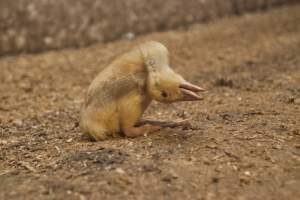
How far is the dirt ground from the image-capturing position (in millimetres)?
2824

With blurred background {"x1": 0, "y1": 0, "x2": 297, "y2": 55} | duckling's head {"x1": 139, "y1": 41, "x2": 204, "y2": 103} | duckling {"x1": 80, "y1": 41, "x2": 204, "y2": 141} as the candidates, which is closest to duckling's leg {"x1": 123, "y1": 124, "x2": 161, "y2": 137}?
duckling {"x1": 80, "y1": 41, "x2": 204, "y2": 141}

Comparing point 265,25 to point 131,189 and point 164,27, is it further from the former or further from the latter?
point 131,189

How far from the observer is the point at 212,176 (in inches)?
114

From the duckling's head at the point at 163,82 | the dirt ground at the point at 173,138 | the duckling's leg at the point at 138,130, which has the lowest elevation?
the dirt ground at the point at 173,138

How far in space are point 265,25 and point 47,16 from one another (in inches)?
115

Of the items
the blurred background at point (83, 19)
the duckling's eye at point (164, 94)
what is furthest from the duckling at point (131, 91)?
the blurred background at point (83, 19)

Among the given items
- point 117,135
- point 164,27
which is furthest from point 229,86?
point 164,27

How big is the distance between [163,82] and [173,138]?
0.38 m

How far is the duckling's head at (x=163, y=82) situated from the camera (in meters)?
3.20

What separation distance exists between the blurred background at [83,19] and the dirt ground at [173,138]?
390 mm

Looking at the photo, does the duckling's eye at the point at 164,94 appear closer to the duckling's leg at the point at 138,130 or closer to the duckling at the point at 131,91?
the duckling at the point at 131,91

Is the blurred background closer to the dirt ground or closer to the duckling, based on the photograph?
the dirt ground

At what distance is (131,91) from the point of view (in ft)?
11.0

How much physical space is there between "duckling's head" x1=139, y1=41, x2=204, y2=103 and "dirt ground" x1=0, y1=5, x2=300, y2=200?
0.96ft
